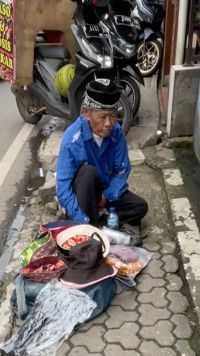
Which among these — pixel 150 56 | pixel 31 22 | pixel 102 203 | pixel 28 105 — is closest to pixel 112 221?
pixel 102 203

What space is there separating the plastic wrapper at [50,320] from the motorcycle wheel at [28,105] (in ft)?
11.6

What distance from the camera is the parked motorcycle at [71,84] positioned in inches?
213

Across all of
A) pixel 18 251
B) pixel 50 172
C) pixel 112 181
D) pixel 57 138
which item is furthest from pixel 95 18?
A: pixel 18 251

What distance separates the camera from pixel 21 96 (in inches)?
248

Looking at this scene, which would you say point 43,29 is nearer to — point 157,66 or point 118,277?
point 157,66

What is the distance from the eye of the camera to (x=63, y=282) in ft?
10.2

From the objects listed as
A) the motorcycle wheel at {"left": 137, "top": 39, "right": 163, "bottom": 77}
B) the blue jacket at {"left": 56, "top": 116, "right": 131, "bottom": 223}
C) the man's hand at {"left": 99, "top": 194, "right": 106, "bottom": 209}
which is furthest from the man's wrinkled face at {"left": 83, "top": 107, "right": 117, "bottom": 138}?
the motorcycle wheel at {"left": 137, "top": 39, "right": 163, "bottom": 77}

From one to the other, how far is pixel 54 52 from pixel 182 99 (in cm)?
167

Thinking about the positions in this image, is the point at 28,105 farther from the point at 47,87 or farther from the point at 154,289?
the point at 154,289

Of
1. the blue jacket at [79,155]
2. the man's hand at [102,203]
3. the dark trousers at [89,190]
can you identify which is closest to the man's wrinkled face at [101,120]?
the blue jacket at [79,155]

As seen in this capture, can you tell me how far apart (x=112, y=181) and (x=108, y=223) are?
13.2 inches

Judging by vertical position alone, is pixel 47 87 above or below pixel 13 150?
above

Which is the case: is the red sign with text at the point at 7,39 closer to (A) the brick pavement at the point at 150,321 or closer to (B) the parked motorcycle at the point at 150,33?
(B) the parked motorcycle at the point at 150,33

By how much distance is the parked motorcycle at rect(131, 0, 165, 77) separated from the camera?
22.5 feet
